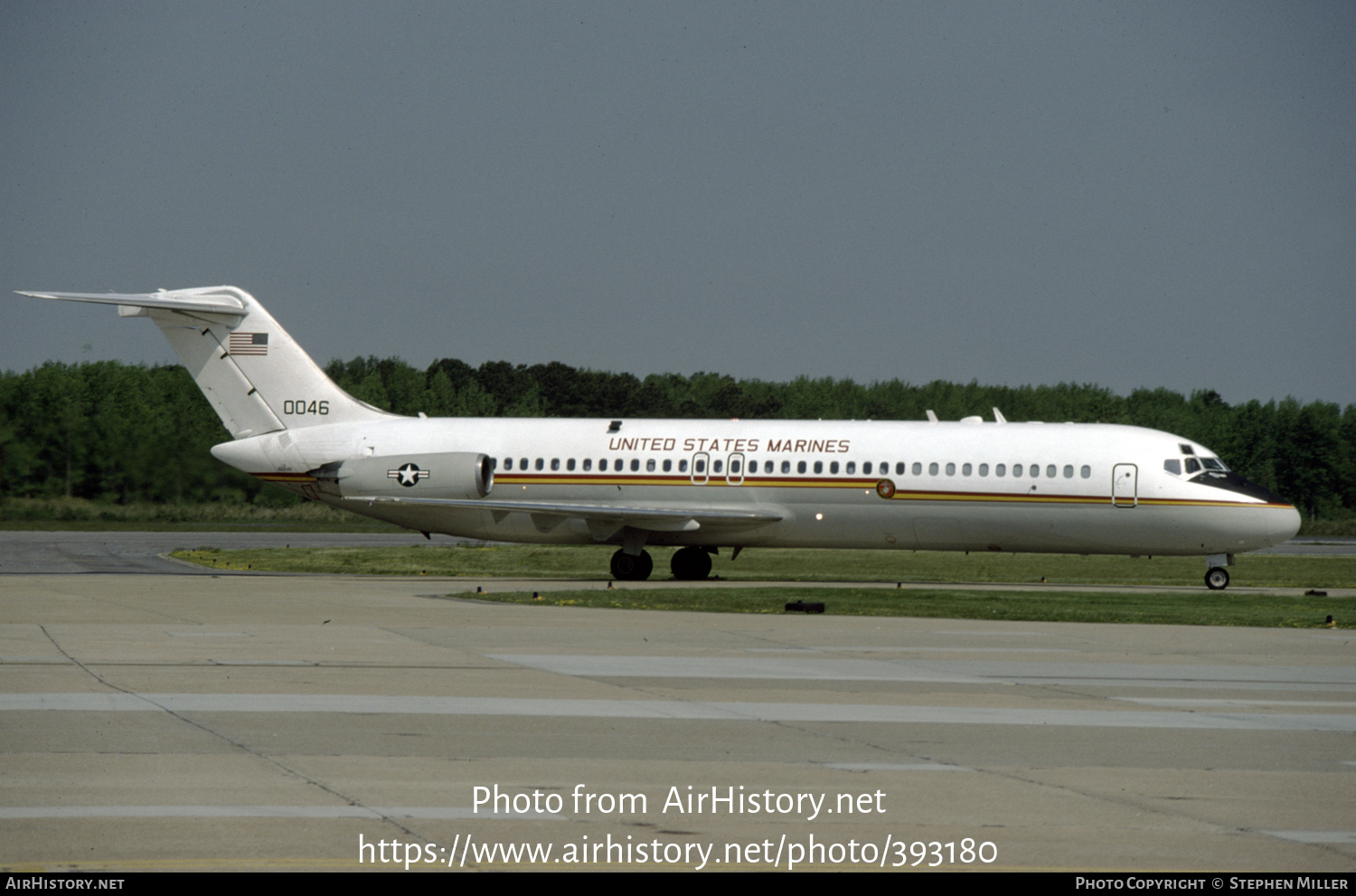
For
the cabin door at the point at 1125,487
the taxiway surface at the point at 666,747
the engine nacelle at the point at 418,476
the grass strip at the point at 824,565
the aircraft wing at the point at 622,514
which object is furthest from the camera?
the grass strip at the point at 824,565

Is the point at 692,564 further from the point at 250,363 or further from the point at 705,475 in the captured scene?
the point at 250,363

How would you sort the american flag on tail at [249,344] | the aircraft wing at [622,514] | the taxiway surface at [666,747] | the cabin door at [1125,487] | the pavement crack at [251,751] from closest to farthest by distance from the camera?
the taxiway surface at [666,747], the pavement crack at [251,751], the cabin door at [1125,487], the aircraft wing at [622,514], the american flag on tail at [249,344]

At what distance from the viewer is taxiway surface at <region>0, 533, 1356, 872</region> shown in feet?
26.3

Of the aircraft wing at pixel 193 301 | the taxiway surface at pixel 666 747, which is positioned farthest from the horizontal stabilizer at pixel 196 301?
the taxiway surface at pixel 666 747

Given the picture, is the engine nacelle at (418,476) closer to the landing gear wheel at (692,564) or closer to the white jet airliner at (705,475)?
the white jet airliner at (705,475)

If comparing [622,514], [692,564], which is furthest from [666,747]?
[692,564]

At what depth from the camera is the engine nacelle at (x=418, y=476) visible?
33.8 m

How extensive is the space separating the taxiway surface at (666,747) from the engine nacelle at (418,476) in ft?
44.5

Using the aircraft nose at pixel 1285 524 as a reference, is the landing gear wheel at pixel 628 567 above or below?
below

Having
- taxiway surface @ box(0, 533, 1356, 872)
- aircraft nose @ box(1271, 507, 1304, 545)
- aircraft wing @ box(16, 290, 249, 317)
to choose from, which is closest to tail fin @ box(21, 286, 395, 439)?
aircraft wing @ box(16, 290, 249, 317)

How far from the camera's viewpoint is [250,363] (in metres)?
35.4

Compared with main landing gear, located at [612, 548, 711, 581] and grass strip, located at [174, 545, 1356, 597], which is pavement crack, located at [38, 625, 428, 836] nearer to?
main landing gear, located at [612, 548, 711, 581]
